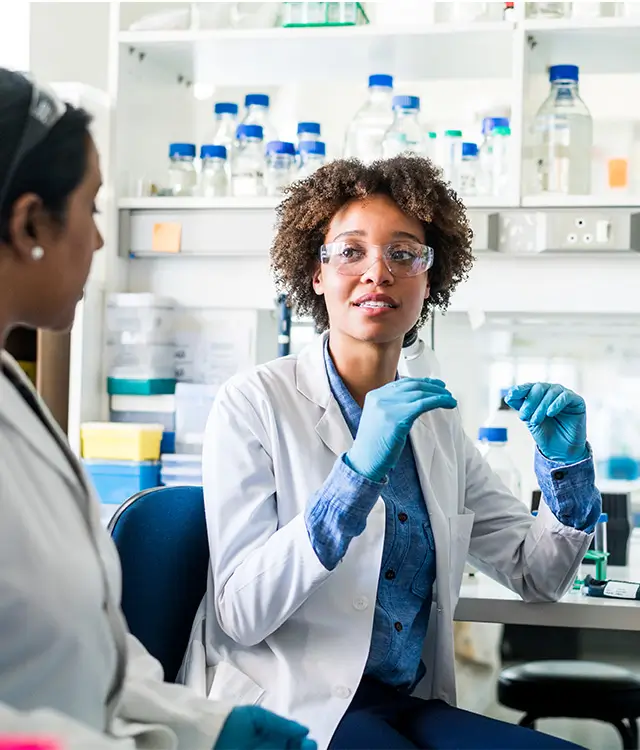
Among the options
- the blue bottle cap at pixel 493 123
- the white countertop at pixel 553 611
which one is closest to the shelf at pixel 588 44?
the blue bottle cap at pixel 493 123

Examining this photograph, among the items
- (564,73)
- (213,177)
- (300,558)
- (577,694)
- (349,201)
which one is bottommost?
(577,694)

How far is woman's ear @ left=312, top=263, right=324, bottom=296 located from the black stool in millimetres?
843

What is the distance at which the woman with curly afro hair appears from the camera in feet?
4.27

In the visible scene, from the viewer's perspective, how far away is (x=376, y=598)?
1.40 m

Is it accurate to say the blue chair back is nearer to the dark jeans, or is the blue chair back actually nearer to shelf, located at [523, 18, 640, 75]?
the dark jeans

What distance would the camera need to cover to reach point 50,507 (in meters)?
0.88

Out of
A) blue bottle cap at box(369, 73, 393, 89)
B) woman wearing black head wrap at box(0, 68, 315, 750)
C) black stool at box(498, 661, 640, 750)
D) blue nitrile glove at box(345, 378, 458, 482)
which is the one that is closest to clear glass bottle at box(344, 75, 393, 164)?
blue bottle cap at box(369, 73, 393, 89)

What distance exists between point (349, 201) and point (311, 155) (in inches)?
26.4

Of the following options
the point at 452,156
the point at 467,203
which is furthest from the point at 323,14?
the point at 467,203

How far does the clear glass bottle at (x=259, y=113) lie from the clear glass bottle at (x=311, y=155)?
0.47ft

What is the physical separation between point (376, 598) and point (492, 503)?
342 millimetres

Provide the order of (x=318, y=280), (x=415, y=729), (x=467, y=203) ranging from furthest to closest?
(x=467, y=203), (x=318, y=280), (x=415, y=729)

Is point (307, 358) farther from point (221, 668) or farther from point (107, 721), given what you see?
point (107, 721)

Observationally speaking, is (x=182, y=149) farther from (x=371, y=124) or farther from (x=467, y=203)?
(x=467, y=203)
